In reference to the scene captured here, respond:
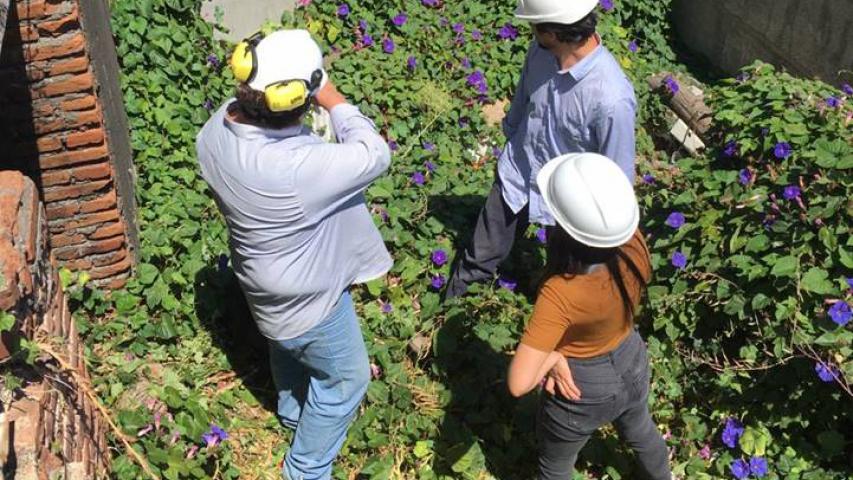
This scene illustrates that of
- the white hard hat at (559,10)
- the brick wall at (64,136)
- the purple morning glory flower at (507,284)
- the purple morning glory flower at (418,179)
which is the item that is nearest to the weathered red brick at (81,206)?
the brick wall at (64,136)

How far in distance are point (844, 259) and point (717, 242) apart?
537 mm

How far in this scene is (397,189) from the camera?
4625 mm

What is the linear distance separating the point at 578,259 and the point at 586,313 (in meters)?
0.16

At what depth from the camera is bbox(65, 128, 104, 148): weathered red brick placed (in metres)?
3.42

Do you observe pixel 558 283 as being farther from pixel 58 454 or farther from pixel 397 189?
pixel 397 189

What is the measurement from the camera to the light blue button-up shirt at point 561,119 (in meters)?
3.23

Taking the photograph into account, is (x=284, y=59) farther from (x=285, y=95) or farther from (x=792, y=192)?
(x=792, y=192)

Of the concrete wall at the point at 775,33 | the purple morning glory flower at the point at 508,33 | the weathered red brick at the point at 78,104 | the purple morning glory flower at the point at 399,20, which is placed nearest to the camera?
the weathered red brick at the point at 78,104

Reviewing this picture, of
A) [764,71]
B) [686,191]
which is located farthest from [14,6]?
[764,71]

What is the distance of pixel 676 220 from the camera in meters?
3.78

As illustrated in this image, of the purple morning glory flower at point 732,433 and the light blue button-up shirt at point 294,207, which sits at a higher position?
the light blue button-up shirt at point 294,207

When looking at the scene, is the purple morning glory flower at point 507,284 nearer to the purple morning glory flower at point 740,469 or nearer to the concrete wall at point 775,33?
the purple morning glory flower at point 740,469

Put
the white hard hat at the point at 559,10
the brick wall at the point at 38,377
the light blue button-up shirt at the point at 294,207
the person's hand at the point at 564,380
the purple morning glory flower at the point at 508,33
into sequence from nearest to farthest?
the brick wall at the point at 38,377
the light blue button-up shirt at the point at 294,207
the person's hand at the point at 564,380
the white hard hat at the point at 559,10
the purple morning glory flower at the point at 508,33

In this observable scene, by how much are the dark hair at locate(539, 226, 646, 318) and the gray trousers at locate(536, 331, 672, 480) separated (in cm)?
24
